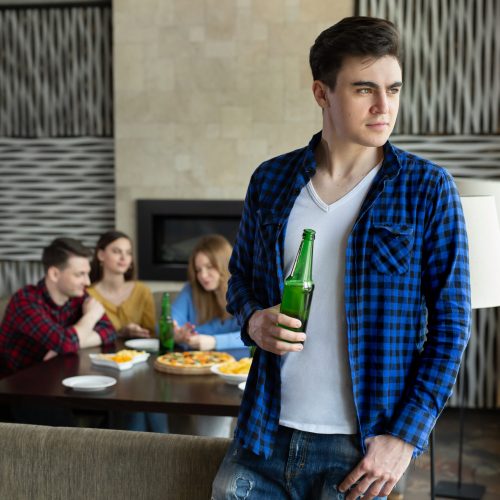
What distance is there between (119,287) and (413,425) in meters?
2.90

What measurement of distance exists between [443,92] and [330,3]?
921 mm

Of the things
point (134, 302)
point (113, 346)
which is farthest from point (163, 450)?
point (134, 302)

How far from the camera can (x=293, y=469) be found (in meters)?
1.33

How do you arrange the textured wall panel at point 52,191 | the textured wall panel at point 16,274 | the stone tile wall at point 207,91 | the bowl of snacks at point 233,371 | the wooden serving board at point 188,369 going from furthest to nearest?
the textured wall panel at point 16,274, the textured wall panel at point 52,191, the stone tile wall at point 207,91, the wooden serving board at point 188,369, the bowl of snacks at point 233,371

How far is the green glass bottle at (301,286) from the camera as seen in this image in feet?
4.22

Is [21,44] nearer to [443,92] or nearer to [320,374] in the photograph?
[443,92]

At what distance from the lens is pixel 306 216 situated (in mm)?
1369

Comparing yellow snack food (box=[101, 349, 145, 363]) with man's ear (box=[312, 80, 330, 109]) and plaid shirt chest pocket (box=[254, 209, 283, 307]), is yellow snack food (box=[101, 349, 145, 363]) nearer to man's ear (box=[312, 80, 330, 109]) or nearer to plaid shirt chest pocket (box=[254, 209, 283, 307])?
plaid shirt chest pocket (box=[254, 209, 283, 307])

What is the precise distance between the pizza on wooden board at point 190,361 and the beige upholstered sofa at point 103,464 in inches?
47.7

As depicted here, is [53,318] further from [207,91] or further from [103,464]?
[207,91]

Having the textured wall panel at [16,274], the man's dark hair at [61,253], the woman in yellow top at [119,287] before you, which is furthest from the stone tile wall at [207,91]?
the man's dark hair at [61,253]

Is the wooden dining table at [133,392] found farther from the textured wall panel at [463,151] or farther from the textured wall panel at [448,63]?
the textured wall panel at [448,63]

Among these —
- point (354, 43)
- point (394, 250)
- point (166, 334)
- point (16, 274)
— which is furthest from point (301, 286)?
point (16, 274)

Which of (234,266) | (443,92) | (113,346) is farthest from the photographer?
(443,92)
